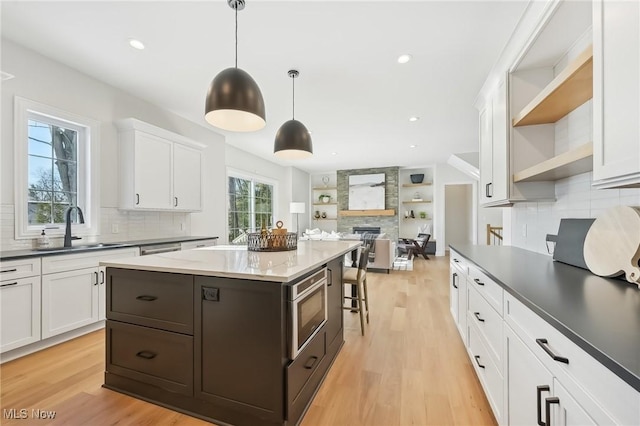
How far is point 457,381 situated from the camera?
1.97 metres

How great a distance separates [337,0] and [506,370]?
8.13 feet

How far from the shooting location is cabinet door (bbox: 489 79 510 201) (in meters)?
2.20

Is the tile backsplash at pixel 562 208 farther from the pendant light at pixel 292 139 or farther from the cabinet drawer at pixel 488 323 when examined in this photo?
the pendant light at pixel 292 139

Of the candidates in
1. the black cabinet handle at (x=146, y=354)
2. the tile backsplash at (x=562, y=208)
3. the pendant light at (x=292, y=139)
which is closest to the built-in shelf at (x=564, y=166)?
the tile backsplash at (x=562, y=208)

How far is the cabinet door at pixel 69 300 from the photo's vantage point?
93.6 inches

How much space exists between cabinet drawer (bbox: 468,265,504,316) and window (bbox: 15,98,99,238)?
3.83 m

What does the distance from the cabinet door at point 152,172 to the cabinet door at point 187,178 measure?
103 millimetres

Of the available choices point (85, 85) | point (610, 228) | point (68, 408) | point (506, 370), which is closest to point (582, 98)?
point (610, 228)

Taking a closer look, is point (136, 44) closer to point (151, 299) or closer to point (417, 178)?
point (151, 299)

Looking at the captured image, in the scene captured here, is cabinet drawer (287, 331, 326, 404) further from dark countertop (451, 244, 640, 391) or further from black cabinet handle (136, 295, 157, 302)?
dark countertop (451, 244, 640, 391)

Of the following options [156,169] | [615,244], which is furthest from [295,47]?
[615,244]

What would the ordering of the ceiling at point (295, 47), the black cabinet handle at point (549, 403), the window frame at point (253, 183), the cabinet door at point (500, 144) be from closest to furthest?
the black cabinet handle at point (549, 403)
the ceiling at point (295, 47)
the cabinet door at point (500, 144)
the window frame at point (253, 183)

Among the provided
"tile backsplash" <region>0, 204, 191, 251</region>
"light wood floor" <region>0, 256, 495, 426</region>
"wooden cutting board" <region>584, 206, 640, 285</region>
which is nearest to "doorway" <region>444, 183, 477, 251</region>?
"light wood floor" <region>0, 256, 495, 426</region>

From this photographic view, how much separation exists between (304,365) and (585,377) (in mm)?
1301
